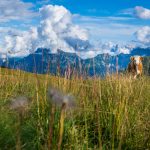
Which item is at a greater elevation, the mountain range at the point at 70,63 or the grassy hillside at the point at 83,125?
the mountain range at the point at 70,63

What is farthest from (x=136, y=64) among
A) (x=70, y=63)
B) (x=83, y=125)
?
(x=83, y=125)

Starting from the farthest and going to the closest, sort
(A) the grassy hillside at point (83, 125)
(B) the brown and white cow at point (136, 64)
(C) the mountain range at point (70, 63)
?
(B) the brown and white cow at point (136, 64) < (C) the mountain range at point (70, 63) < (A) the grassy hillside at point (83, 125)

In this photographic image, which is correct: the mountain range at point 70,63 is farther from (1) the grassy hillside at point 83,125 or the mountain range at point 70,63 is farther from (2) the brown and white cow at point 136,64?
(2) the brown and white cow at point 136,64

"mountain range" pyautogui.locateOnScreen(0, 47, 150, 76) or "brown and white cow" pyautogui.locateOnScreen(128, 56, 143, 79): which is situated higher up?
"mountain range" pyautogui.locateOnScreen(0, 47, 150, 76)

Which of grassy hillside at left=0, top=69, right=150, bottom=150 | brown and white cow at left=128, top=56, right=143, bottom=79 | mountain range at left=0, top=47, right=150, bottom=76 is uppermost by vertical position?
mountain range at left=0, top=47, right=150, bottom=76

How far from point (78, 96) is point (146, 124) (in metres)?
1.27

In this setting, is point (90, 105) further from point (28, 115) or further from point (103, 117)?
point (28, 115)

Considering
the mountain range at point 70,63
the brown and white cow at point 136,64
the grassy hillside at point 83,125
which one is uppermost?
the mountain range at point 70,63

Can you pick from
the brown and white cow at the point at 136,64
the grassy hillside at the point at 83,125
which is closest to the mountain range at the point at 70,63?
the grassy hillside at the point at 83,125

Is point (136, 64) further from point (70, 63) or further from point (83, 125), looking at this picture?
point (83, 125)

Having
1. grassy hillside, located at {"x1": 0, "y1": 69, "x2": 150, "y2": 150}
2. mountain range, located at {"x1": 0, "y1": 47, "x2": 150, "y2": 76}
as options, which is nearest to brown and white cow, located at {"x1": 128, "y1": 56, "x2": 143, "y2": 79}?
mountain range, located at {"x1": 0, "y1": 47, "x2": 150, "y2": 76}

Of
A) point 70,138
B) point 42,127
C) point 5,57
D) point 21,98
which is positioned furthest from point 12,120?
point 5,57

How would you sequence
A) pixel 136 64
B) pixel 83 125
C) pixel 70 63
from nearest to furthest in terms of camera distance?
pixel 83 125 < pixel 70 63 < pixel 136 64

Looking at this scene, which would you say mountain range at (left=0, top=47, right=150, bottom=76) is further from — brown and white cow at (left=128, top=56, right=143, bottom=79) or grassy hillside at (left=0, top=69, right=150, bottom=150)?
brown and white cow at (left=128, top=56, right=143, bottom=79)
